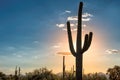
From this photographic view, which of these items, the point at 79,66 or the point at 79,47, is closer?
the point at 79,66

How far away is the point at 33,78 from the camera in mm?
65000

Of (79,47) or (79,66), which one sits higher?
(79,47)

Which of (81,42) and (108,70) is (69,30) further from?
(108,70)

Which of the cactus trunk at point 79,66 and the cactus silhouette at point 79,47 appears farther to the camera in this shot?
the cactus trunk at point 79,66

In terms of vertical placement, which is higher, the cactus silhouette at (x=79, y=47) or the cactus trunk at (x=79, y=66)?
the cactus silhouette at (x=79, y=47)

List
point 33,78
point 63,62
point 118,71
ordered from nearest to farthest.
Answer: point 63,62 → point 118,71 → point 33,78

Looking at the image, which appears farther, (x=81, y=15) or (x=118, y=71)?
(x=118, y=71)

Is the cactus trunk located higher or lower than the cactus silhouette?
lower

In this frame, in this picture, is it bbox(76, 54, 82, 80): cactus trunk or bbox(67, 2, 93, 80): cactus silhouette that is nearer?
bbox(67, 2, 93, 80): cactus silhouette

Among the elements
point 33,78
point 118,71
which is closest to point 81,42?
point 118,71

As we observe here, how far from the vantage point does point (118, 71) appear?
49.9 m

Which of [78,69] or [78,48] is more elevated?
[78,48]

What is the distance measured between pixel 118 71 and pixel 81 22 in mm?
33466

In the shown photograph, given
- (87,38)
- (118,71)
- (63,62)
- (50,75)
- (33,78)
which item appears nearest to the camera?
(87,38)
